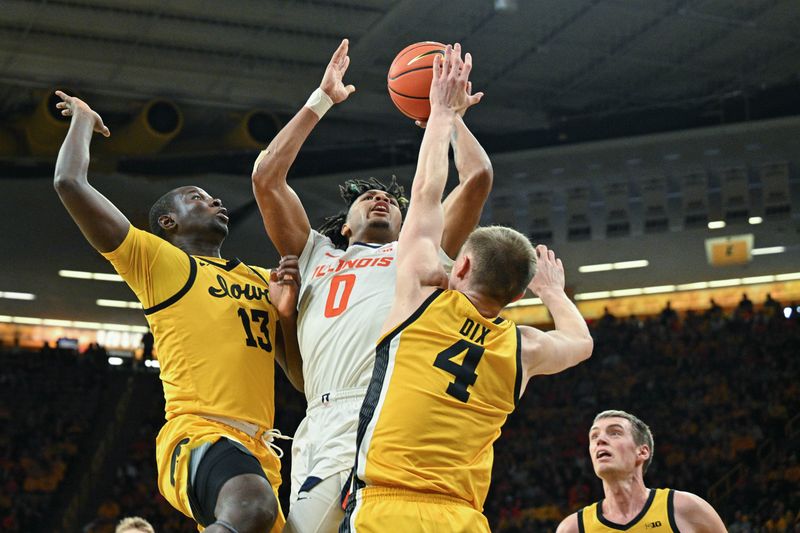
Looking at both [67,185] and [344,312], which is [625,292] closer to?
[344,312]

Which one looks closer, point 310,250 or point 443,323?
point 443,323

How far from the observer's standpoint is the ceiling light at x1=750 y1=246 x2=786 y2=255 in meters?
23.2

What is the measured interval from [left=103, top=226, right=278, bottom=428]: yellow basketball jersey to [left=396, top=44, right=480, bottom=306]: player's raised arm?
131 centimetres

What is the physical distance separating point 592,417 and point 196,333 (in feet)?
60.7

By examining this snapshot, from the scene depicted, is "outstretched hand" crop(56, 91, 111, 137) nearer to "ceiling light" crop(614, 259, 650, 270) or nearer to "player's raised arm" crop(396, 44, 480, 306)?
"player's raised arm" crop(396, 44, 480, 306)

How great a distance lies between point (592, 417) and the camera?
2216 centimetres

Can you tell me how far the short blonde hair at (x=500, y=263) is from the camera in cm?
354

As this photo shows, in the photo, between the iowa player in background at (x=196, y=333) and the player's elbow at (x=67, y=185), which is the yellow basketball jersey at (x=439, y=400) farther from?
the player's elbow at (x=67, y=185)

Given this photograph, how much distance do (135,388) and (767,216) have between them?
49.4ft

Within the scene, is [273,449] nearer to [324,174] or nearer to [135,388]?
[324,174]

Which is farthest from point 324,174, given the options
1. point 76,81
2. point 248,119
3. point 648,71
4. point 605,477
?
point 605,477

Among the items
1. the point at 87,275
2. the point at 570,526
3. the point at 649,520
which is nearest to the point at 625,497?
the point at 649,520

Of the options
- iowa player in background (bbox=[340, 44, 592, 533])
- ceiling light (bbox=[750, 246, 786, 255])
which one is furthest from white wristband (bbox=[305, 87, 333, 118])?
ceiling light (bbox=[750, 246, 786, 255])

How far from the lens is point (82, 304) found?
26375 millimetres
